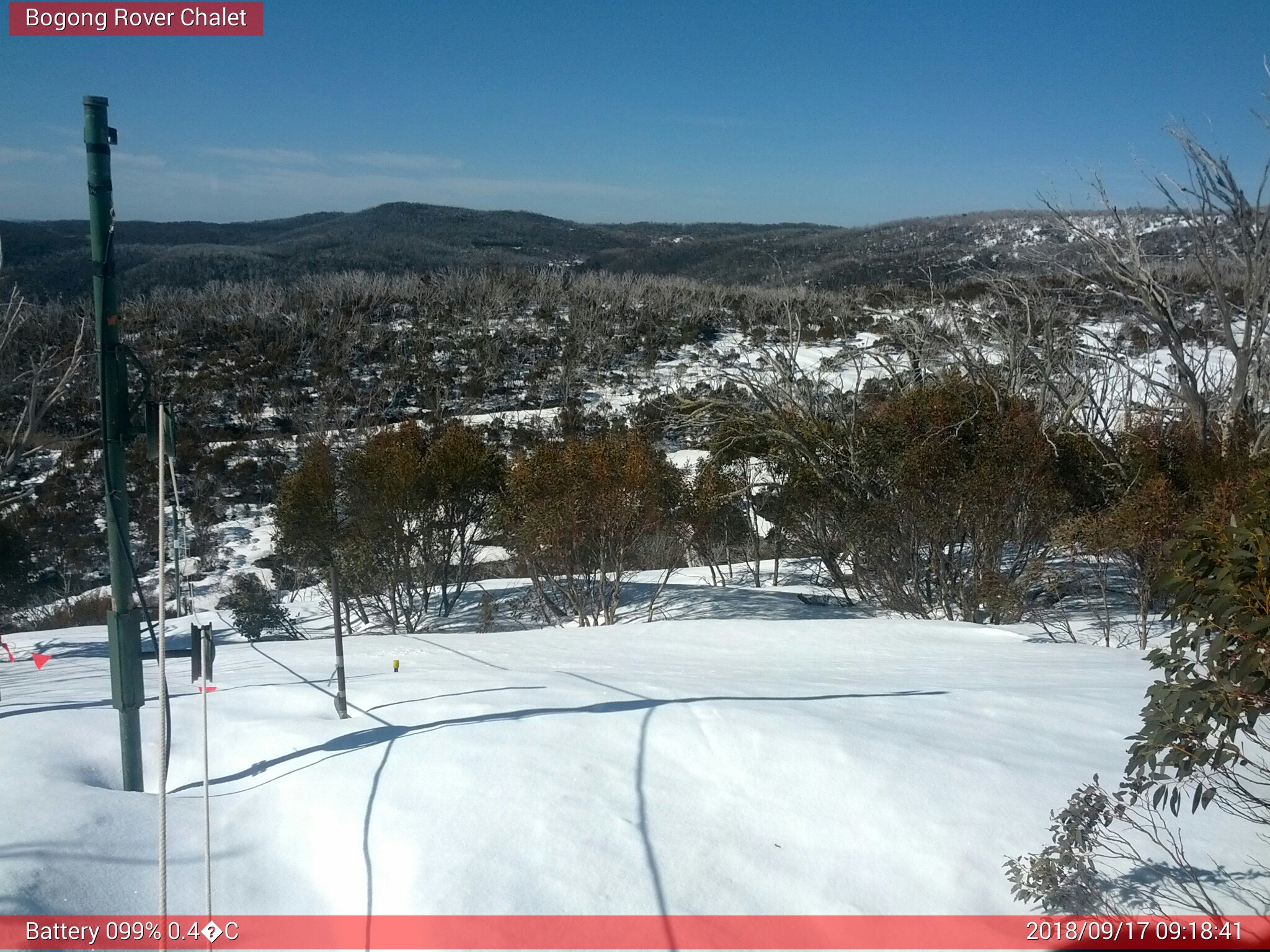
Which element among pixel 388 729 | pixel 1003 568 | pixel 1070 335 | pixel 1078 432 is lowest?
pixel 1003 568

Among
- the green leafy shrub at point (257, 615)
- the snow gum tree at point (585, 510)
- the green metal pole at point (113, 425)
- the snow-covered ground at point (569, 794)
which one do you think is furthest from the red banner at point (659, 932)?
the green leafy shrub at point (257, 615)

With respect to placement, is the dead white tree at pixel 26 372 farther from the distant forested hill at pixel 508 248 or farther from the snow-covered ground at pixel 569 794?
the snow-covered ground at pixel 569 794

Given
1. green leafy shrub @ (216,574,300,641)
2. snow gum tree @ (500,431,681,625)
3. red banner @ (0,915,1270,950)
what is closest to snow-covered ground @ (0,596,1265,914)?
red banner @ (0,915,1270,950)

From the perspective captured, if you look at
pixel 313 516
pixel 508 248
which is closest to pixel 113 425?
pixel 313 516

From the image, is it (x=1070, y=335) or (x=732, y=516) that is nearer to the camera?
(x=1070, y=335)

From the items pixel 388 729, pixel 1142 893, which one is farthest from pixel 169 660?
pixel 1142 893

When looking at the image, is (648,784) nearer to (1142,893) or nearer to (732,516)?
(1142,893)

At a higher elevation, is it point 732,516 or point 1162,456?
point 1162,456
